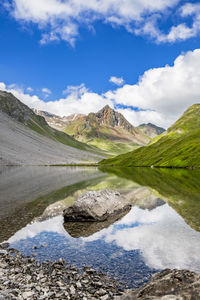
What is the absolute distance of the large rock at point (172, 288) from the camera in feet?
27.9

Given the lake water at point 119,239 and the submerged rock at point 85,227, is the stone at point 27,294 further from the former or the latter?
the submerged rock at point 85,227

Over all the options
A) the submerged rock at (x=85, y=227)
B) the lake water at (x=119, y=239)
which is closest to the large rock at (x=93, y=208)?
the submerged rock at (x=85, y=227)

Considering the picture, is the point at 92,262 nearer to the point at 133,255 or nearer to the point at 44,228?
the point at 133,255

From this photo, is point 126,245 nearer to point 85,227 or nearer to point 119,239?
point 119,239

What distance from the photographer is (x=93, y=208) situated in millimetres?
29406

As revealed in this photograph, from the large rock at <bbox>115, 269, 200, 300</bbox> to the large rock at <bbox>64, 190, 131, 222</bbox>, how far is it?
18761mm

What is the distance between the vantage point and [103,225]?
89.6 feet

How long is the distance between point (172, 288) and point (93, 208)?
20436 mm

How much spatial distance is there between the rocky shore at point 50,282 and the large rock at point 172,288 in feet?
11.1

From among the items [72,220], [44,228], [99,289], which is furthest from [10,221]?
[99,289]

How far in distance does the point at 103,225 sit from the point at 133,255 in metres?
8.81

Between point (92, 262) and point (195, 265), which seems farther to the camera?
point (92, 262)

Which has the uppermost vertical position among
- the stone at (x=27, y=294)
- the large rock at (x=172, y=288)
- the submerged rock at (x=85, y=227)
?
the large rock at (x=172, y=288)

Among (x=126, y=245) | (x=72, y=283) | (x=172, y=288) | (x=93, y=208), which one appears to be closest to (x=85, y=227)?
(x=93, y=208)
